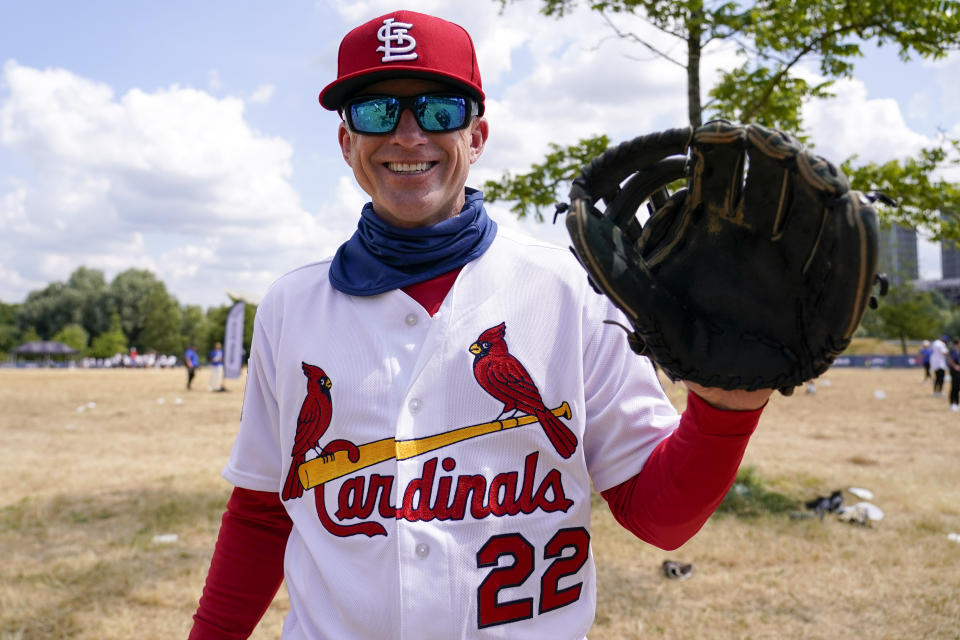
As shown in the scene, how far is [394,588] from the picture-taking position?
63.7 inches

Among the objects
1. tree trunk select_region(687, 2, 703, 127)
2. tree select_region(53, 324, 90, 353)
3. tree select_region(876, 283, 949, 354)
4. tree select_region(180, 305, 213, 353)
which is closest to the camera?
tree trunk select_region(687, 2, 703, 127)

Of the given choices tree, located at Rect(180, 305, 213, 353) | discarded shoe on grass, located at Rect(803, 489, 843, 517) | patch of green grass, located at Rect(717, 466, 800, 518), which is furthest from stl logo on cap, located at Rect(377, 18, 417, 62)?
tree, located at Rect(180, 305, 213, 353)

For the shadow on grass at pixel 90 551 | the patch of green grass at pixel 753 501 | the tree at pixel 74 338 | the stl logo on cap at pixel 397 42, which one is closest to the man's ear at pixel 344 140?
the stl logo on cap at pixel 397 42

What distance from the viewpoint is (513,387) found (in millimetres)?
1704

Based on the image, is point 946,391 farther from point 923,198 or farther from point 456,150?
point 456,150

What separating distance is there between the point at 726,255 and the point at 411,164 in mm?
851

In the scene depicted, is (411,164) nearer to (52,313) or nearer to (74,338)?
(74,338)

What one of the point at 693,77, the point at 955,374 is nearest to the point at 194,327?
the point at 955,374

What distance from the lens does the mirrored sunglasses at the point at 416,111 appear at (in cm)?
184

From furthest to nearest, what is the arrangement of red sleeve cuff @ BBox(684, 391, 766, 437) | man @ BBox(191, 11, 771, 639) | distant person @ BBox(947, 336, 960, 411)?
1. distant person @ BBox(947, 336, 960, 411)
2. man @ BBox(191, 11, 771, 639)
3. red sleeve cuff @ BBox(684, 391, 766, 437)

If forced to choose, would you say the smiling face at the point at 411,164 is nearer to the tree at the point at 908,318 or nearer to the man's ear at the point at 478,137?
the man's ear at the point at 478,137

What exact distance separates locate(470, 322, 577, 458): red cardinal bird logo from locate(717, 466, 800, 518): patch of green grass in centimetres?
640

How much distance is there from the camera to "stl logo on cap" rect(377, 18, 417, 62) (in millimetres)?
1790

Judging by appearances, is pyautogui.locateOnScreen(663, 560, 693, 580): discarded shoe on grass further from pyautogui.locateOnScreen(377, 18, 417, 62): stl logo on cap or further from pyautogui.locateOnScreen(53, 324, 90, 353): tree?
pyautogui.locateOnScreen(53, 324, 90, 353): tree
